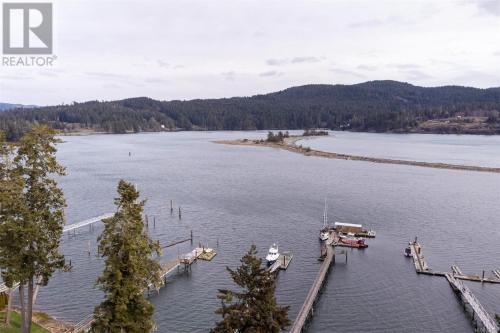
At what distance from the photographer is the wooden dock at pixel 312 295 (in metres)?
40.6

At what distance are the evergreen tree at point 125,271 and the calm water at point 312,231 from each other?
16894mm

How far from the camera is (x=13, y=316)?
39469 mm

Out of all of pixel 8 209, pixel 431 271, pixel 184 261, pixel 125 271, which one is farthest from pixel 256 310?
pixel 431 271

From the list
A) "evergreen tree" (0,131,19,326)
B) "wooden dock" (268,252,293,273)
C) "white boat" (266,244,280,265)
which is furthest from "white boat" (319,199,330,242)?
"evergreen tree" (0,131,19,326)

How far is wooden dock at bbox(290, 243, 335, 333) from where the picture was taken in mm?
40562

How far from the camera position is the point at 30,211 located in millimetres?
28969

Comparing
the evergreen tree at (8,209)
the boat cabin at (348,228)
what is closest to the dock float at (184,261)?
the evergreen tree at (8,209)

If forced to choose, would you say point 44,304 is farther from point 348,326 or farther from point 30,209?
point 348,326

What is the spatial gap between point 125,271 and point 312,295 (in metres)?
26.4

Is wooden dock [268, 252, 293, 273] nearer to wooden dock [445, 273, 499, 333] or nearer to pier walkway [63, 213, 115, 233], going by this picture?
wooden dock [445, 273, 499, 333]

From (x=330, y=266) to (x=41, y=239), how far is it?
37.8 meters

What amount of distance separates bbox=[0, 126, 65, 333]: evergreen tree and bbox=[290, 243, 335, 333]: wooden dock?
871 inches

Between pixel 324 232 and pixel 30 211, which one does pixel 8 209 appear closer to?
pixel 30 211

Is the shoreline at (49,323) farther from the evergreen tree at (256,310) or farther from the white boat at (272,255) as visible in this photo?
the white boat at (272,255)
